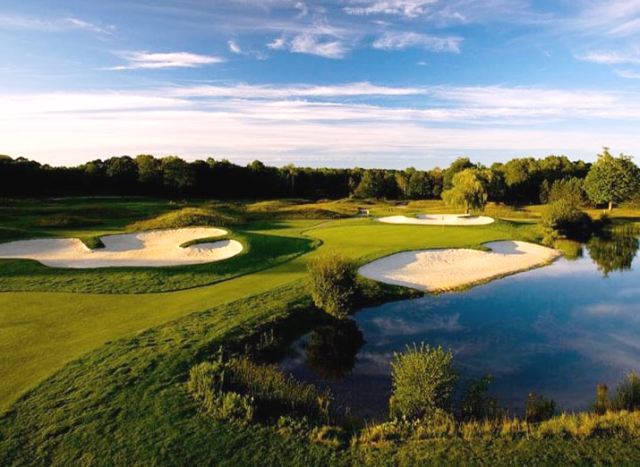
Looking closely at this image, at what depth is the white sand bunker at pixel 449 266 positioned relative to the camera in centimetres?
2506

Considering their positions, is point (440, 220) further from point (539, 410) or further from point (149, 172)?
point (149, 172)

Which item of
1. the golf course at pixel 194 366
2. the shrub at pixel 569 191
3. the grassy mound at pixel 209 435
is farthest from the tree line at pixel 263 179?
the grassy mound at pixel 209 435

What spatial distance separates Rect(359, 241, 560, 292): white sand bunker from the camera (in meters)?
25.1

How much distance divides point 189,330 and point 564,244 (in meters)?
40.2

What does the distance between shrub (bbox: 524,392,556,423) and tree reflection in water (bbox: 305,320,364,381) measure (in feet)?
18.2

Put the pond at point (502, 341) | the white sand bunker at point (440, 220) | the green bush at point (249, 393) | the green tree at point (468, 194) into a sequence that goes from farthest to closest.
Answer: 1. the green tree at point (468, 194)
2. the white sand bunker at point (440, 220)
3. the pond at point (502, 341)
4. the green bush at point (249, 393)

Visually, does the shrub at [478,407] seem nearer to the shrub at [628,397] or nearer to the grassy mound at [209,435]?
the grassy mound at [209,435]

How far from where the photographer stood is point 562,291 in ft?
81.2

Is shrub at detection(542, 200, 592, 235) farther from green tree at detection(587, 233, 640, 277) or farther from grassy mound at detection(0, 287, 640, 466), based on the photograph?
grassy mound at detection(0, 287, 640, 466)

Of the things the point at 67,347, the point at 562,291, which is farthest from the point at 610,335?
the point at 67,347

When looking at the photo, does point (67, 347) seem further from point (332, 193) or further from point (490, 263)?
point (332, 193)

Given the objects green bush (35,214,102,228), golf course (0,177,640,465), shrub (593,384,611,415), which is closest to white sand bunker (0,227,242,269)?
golf course (0,177,640,465)

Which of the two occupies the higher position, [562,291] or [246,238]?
[246,238]

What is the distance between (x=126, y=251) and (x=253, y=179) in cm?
7524
